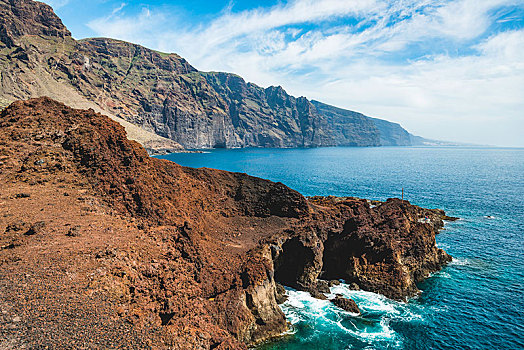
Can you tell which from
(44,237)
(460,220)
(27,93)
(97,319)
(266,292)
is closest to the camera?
(97,319)

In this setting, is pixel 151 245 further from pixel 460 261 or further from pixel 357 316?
pixel 460 261

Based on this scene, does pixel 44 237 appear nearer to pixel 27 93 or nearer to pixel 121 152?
pixel 121 152

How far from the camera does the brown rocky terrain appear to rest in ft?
60.2

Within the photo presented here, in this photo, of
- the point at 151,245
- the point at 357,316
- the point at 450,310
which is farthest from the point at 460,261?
the point at 151,245

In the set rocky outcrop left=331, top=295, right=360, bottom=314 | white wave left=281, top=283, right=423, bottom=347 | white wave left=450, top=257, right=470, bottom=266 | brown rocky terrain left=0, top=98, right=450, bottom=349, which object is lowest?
white wave left=281, top=283, right=423, bottom=347

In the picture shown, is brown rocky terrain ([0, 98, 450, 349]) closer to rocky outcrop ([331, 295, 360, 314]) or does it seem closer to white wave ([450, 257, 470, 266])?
white wave ([450, 257, 470, 266])

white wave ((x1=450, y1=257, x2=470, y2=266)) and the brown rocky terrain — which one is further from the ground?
the brown rocky terrain

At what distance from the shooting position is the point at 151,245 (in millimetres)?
27062

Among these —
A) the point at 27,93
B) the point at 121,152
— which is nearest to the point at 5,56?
the point at 27,93

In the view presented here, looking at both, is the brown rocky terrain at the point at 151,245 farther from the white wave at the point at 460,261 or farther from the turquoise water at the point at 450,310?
the white wave at the point at 460,261

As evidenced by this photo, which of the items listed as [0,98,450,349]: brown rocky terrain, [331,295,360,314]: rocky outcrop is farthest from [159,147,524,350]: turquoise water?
[0,98,450,349]: brown rocky terrain

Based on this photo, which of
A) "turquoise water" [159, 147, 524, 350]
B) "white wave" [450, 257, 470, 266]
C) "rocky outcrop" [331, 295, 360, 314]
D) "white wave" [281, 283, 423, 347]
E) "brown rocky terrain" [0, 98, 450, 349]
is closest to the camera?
"brown rocky terrain" [0, 98, 450, 349]

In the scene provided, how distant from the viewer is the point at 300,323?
30.0 metres

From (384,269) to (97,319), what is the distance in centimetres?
3430
